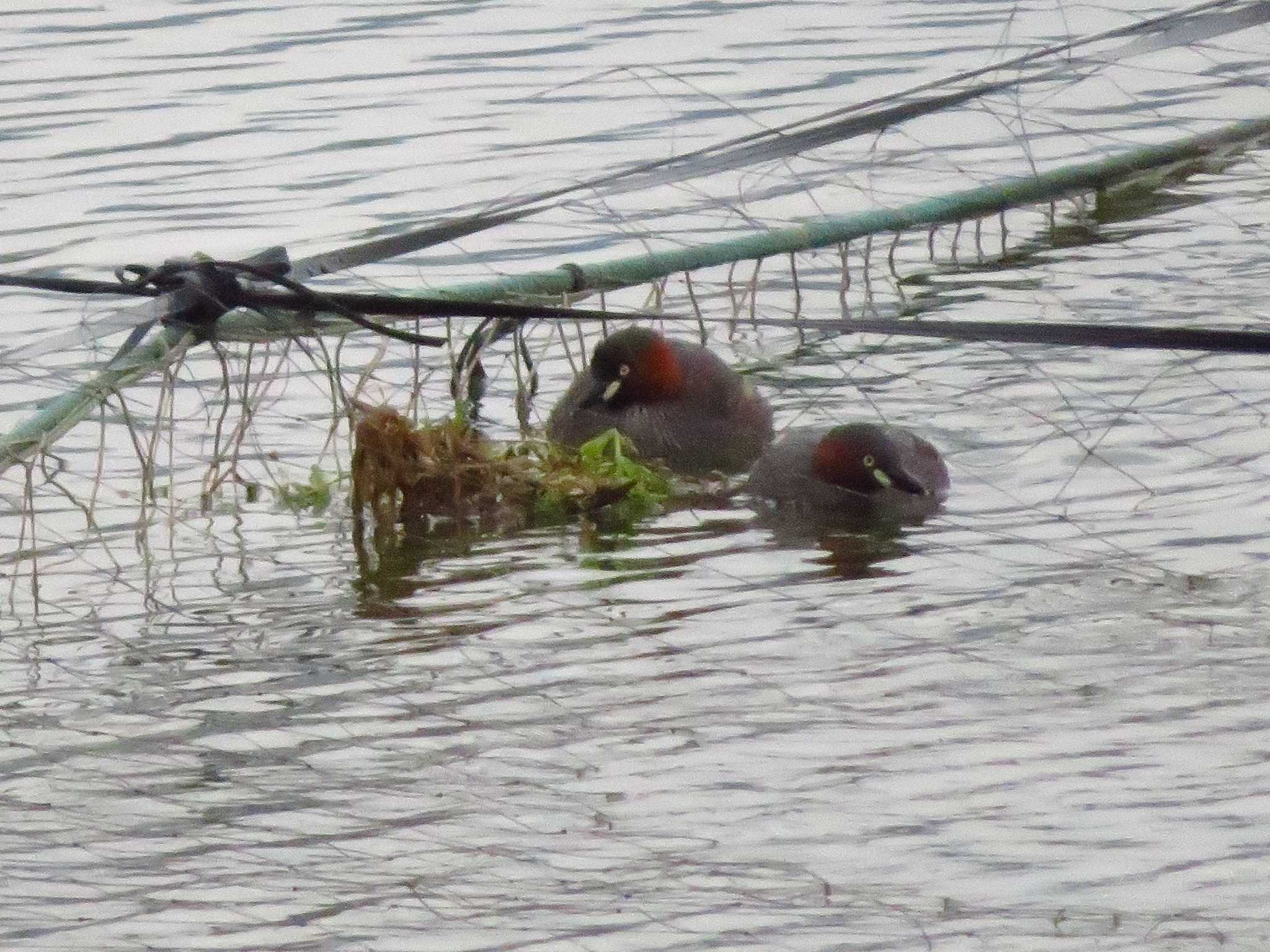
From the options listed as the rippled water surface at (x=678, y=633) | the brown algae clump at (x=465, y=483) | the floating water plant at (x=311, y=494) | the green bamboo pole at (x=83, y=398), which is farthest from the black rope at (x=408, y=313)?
the floating water plant at (x=311, y=494)

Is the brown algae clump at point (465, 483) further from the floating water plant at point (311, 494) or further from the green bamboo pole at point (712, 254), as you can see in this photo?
the green bamboo pole at point (712, 254)

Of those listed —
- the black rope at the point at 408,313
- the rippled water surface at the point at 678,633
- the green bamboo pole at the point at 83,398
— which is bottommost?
the rippled water surface at the point at 678,633

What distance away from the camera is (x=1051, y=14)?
20469 millimetres

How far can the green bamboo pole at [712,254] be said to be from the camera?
8820 mm

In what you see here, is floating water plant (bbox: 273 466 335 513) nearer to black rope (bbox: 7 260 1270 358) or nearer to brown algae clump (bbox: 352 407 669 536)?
brown algae clump (bbox: 352 407 669 536)

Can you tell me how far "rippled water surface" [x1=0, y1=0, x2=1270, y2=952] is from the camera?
6.30m

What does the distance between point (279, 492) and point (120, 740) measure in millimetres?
3042

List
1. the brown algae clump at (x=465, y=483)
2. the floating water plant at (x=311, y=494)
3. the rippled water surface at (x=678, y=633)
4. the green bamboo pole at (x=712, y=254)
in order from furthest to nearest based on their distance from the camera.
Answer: the floating water plant at (x=311, y=494), the brown algae clump at (x=465, y=483), the green bamboo pole at (x=712, y=254), the rippled water surface at (x=678, y=633)

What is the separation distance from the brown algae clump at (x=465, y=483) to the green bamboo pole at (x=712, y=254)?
1.79 feet

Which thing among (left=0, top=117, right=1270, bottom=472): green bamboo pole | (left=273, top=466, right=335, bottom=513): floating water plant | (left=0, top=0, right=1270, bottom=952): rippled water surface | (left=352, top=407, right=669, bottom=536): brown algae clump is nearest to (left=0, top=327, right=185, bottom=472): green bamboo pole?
(left=0, top=117, right=1270, bottom=472): green bamboo pole

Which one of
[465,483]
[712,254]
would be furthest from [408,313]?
[712,254]

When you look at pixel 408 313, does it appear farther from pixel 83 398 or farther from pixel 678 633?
pixel 83 398

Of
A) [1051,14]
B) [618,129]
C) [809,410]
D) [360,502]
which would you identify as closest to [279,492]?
[360,502]

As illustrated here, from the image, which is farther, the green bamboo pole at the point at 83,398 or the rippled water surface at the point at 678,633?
the green bamboo pole at the point at 83,398
